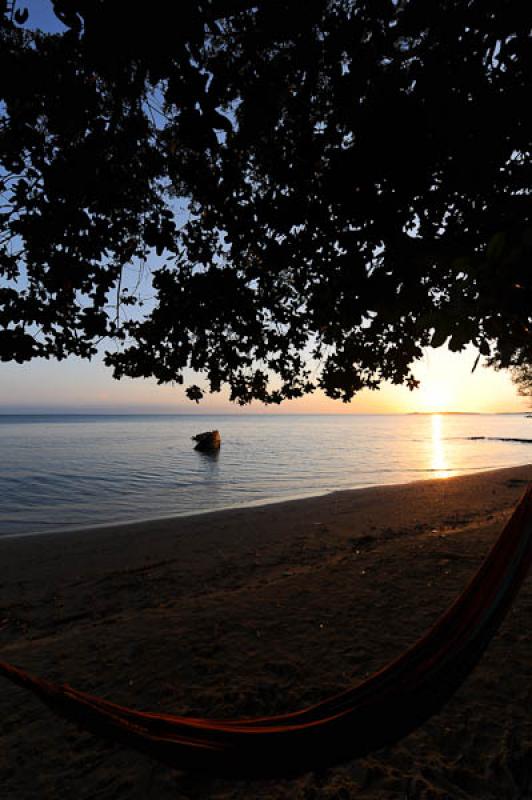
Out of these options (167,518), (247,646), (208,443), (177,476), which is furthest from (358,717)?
(208,443)

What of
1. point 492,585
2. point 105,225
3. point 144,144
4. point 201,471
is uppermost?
point 144,144

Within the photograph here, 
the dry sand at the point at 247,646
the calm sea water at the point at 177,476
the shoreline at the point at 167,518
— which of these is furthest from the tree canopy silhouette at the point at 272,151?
the calm sea water at the point at 177,476

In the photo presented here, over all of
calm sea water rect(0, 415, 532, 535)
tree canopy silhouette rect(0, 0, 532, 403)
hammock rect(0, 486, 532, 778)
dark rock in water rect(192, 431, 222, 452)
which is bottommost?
calm sea water rect(0, 415, 532, 535)

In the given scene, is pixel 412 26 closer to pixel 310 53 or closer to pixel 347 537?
pixel 310 53

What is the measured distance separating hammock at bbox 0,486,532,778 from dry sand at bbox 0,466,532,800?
1021 mm

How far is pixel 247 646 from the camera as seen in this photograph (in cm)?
443

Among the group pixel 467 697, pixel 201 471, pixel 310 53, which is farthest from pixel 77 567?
pixel 201 471

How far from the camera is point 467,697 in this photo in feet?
11.4

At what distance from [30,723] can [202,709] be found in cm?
129

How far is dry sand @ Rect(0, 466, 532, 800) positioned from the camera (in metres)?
2.76

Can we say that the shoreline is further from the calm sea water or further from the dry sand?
the dry sand

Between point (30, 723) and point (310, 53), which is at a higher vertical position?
point (310, 53)

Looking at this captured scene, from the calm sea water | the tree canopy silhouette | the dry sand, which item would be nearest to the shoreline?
the calm sea water

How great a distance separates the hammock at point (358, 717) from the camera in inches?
74.4
